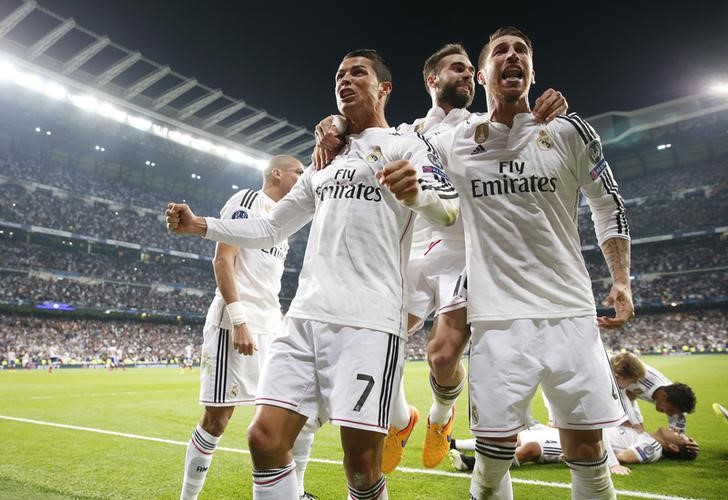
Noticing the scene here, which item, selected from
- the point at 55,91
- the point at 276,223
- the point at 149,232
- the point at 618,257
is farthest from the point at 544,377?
the point at 149,232

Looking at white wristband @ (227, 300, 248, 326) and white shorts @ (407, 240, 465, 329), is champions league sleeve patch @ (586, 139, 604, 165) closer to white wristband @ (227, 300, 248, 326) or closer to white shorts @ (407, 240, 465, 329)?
white shorts @ (407, 240, 465, 329)

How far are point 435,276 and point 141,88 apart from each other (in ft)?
116

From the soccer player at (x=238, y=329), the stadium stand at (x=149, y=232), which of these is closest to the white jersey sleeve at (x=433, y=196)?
the soccer player at (x=238, y=329)

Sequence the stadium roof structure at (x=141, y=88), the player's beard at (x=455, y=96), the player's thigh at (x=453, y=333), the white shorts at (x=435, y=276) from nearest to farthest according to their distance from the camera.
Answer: the player's thigh at (x=453, y=333), the white shorts at (x=435, y=276), the player's beard at (x=455, y=96), the stadium roof structure at (x=141, y=88)

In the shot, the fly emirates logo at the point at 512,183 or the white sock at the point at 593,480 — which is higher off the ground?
the fly emirates logo at the point at 512,183

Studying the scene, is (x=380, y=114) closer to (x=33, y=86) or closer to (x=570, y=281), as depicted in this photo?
(x=570, y=281)

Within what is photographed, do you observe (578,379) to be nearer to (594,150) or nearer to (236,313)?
(594,150)

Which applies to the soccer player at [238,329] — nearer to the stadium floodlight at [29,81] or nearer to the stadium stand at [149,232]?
the stadium stand at [149,232]

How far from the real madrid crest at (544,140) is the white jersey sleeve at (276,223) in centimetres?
134

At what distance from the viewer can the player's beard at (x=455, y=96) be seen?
4168 mm

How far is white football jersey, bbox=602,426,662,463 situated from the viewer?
210 inches

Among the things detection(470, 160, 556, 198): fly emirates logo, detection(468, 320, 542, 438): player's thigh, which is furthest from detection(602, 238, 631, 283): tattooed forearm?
detection(468, 320, 542, 438): player's thigh

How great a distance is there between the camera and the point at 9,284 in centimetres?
3528

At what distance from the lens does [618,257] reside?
113 inches
